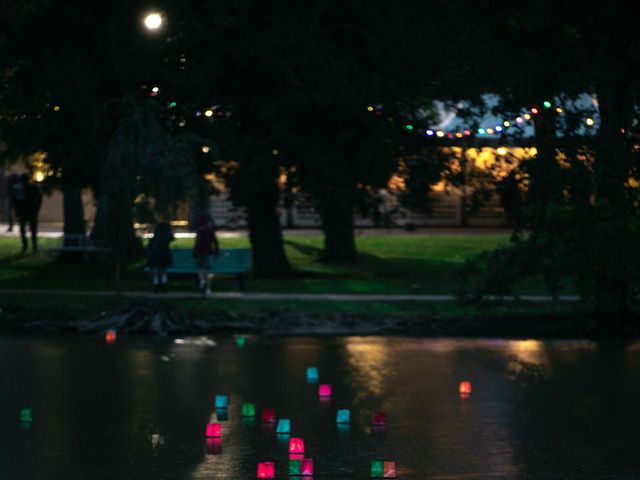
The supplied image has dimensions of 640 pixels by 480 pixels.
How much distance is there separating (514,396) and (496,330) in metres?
6.77

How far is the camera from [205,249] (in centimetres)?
2534

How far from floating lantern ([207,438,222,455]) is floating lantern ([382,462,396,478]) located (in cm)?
156

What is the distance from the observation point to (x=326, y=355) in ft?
58.4

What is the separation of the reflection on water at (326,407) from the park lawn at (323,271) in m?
5.31

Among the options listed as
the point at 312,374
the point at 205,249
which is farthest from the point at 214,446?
the point at 205,249

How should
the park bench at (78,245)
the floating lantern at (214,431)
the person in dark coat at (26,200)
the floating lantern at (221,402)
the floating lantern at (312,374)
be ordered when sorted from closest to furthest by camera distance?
the floating lantern at (214,431)
the floating lantern at (221,402)
the floating lantern at (312,374)
the park bench at (78,245)
the person in dark coat at (26,200)

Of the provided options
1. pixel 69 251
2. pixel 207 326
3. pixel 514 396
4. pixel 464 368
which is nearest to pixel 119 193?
pixel 207 326

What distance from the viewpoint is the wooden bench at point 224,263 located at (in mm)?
26484

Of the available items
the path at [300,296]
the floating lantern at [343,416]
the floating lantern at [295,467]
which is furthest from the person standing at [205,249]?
the floating lantern at [295,467]

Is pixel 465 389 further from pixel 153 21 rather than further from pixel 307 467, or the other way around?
pixel 153 21

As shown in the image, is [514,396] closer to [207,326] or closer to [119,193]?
[207,326]

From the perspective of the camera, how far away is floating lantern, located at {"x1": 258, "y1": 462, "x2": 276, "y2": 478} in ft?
31.8

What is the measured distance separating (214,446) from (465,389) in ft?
12.5

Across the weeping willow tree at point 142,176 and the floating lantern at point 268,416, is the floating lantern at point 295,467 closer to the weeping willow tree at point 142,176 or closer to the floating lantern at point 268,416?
the floating lantern at point 268,416
